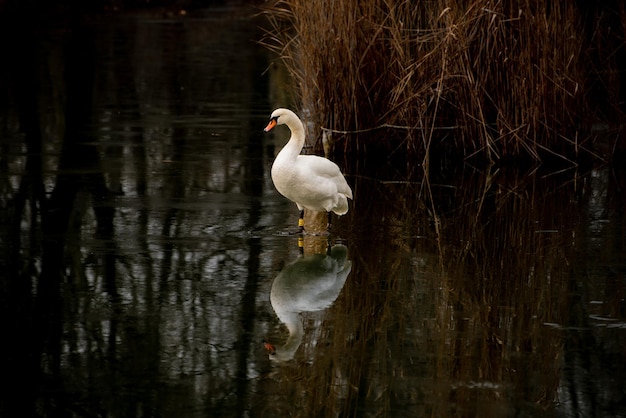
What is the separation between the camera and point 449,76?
1074 centimetres

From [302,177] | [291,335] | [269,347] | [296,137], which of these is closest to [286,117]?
[296,137]

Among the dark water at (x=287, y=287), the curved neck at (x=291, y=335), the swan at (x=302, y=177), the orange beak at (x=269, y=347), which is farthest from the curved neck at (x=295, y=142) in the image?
the orange beak at (x=269, y=347)

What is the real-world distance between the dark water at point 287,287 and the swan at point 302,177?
29 centimetres

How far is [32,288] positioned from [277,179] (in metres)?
2.07

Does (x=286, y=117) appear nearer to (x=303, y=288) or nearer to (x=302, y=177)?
(x=302, y=177)

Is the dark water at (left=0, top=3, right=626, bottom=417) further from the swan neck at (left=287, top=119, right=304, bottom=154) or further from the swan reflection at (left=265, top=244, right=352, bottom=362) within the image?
the swan neck at (left=287, top=119, right=304, bottom=154)

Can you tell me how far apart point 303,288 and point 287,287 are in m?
0.09

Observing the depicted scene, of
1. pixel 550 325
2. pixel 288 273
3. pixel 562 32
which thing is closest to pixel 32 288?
pixel 288 273

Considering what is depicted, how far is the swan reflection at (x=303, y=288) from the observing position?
5906 millimetres

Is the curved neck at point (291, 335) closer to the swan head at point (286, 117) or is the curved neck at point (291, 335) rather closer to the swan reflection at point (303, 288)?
the swan reflection at point (303, 288)

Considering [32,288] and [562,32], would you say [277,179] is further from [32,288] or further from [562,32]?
[562,32]

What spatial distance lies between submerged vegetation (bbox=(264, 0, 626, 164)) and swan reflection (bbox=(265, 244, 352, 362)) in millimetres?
3390

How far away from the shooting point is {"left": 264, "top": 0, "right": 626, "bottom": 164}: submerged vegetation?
10.9 metres

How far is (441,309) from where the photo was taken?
6512mm
